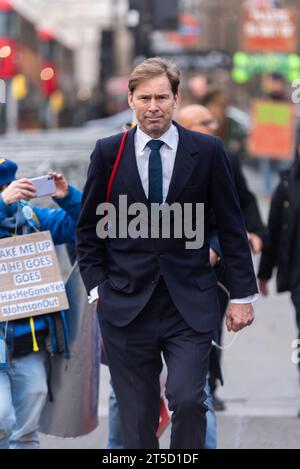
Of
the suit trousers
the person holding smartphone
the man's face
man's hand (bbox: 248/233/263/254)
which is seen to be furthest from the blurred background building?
the suit trousers

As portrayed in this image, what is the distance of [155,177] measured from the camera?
4.66 metres

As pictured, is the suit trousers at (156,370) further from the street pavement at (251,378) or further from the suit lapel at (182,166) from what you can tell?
the street pavement at (251,378)

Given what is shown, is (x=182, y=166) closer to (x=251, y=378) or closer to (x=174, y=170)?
(x=174, y=170)

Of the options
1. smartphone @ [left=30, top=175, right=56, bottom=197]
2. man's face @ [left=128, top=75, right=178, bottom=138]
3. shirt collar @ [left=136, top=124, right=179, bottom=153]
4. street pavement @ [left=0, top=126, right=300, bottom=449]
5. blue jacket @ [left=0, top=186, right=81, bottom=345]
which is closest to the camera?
man's face @ [left=128, top=75, right=178, bottom=138]

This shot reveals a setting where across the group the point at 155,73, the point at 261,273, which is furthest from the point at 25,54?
the point at 155,73

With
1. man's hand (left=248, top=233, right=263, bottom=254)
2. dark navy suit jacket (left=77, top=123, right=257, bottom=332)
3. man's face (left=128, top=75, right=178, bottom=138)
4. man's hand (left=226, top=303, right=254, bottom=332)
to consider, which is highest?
man's face (left=128, top=75, right=178, bottom=138)

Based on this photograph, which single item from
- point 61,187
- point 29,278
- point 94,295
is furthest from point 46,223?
point 94,295

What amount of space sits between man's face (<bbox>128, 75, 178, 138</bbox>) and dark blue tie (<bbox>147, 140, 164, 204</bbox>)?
0.09 metres

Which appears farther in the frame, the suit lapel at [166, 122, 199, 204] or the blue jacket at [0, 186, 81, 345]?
the blue jacket at [0, 186, 81, 345]

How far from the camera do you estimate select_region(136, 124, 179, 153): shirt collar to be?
185 inches

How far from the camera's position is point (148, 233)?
4.65m

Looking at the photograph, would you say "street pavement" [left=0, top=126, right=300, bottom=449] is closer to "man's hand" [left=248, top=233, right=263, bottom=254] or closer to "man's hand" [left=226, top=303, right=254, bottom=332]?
"man's hand" [left=248, top=233, right=263, bottom=254]

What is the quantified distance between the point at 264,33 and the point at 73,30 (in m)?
83.4
